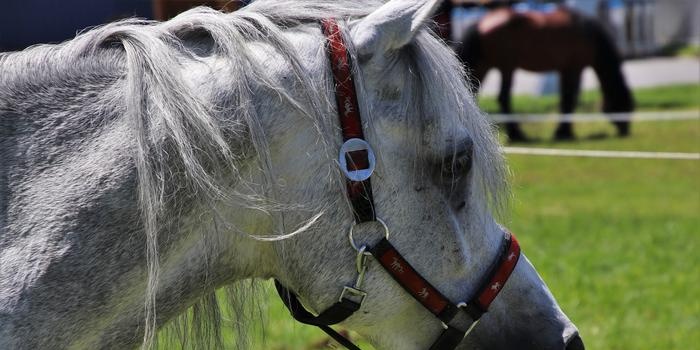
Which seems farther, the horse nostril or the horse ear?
the horse nostril

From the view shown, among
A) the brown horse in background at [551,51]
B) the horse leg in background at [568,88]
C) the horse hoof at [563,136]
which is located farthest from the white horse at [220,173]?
the horse leg in background at [568,88]

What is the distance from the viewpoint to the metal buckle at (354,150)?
1.81m

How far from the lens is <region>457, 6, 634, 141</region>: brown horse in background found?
13.7 metres

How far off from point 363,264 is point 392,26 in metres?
0.46

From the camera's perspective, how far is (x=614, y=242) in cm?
672

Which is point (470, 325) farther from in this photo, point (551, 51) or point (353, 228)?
point (551, 51)

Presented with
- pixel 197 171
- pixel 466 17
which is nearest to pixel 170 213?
Result: pixel 197 171

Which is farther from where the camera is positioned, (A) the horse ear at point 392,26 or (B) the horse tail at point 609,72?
(B) the horse tail at point 609,72

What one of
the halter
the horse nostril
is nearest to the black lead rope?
the halter

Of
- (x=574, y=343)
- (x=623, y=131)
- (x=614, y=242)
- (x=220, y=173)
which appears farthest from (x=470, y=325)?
(x=623, y=131)

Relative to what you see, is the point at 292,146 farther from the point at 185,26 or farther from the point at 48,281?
the point at 48,281

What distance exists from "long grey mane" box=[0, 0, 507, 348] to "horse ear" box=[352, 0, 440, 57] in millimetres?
53

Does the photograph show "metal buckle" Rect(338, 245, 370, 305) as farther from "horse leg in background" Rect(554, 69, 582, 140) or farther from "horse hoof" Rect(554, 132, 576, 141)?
"horse leg in background" Rect(554, 69, 582, 140)

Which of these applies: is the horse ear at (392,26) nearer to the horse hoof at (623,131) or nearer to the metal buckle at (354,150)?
the metal buckle at (354,150)
